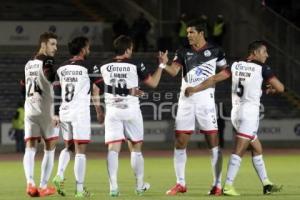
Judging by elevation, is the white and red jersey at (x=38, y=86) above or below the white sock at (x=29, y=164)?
above

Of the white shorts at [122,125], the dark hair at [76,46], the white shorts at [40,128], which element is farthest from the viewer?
the white shorts at [40,128]

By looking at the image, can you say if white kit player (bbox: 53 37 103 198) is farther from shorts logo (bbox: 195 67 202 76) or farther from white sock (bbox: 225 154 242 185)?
white sock (bbox: 225 154 242 185)

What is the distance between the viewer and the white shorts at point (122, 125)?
14.1 metres

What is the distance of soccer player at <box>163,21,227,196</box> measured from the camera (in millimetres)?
14484

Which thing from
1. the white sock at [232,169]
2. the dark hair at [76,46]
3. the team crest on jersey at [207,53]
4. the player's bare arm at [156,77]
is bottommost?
the white sock at [232,169]

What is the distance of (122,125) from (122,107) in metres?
0.28

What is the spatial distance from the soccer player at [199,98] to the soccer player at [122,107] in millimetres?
652

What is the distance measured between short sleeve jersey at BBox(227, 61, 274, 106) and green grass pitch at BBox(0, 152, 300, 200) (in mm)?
1542

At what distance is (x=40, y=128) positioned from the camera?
1450cm

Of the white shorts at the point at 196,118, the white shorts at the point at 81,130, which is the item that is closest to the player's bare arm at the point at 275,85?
the white shorts at the point at 196,118

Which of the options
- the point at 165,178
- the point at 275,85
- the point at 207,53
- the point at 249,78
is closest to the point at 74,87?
the point at 207,53

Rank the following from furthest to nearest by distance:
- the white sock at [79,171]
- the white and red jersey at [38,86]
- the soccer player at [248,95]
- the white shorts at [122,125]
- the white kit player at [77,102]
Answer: the soccer player at [248,95], the white and red jersey at [38,86], the white shorts at [122,125], the white kit player at [77,102], the white sock at [79,171]

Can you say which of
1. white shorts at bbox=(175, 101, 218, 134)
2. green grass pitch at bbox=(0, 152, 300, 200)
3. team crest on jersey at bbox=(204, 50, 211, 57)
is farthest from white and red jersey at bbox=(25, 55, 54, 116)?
team crest on jersey at bbox=(204, 50, 211, 57)

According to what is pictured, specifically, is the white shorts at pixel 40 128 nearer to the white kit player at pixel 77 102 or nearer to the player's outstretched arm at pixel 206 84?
the white kit player at pixel 77 102
